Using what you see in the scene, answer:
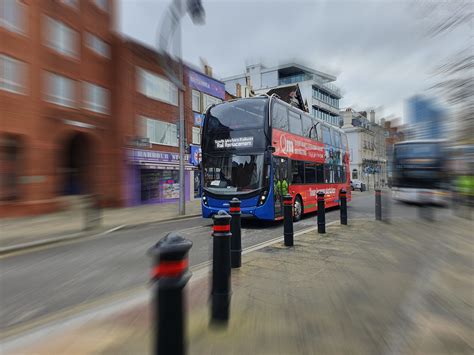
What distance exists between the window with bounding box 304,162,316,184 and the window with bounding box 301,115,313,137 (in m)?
1.20

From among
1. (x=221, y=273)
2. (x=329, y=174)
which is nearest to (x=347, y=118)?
(x=329, y=174)

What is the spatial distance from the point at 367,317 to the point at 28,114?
15621 mm

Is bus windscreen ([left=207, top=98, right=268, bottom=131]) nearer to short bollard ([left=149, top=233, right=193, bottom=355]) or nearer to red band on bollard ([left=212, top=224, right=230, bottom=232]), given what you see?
red band on bollard ([left=212, top=224, right=230, bottom=232])

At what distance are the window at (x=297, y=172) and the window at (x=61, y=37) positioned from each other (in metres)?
13.2

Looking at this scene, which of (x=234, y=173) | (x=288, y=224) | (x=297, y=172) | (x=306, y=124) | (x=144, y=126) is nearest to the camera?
(x=288, y=224)

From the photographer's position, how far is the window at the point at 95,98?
17062 mm

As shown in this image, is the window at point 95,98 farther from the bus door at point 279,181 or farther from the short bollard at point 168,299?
the short bollard at point 168,299

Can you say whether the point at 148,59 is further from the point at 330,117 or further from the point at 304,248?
the point at 330,117

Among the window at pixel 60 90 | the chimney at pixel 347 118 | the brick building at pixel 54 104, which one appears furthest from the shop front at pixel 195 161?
the chimney at pixel 347 118

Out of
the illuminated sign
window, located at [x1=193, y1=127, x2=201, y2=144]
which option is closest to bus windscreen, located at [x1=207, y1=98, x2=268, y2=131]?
the illuminated sign

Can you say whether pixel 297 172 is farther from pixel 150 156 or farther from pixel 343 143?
Answer: pixel 150 156

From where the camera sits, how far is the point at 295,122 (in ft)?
37.4

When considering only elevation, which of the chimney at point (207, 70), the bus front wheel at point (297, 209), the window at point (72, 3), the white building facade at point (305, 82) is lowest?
the bus front wheel at point (297, 209)

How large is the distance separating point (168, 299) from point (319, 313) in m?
1.97
